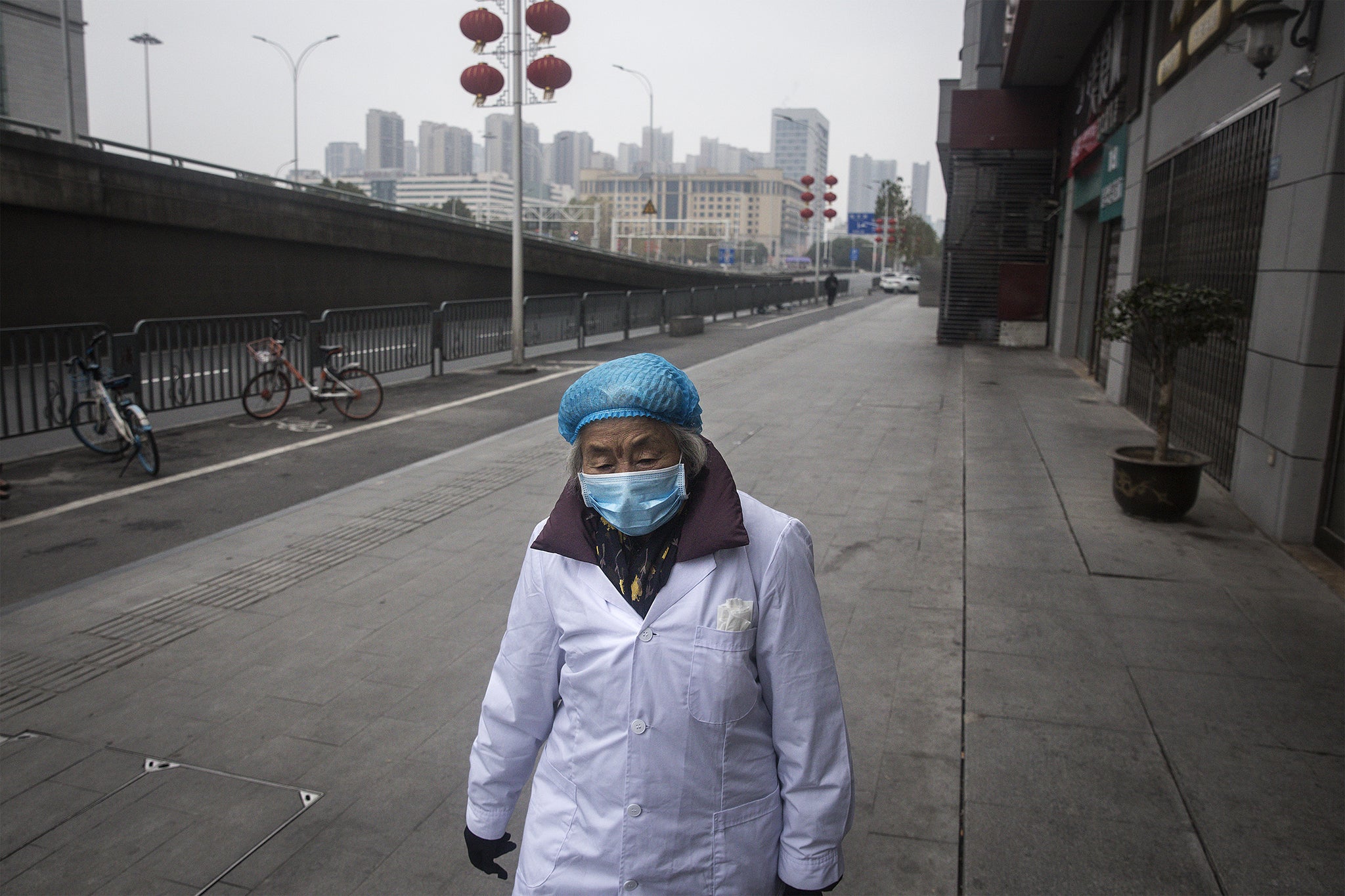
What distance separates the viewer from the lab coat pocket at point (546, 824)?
6.91 ft

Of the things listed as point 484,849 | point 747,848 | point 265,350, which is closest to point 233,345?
point 265,350

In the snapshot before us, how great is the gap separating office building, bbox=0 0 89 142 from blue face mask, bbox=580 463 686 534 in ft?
91.2

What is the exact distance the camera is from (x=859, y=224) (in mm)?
81875

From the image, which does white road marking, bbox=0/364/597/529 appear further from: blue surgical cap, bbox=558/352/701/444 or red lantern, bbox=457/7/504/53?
blue surgical cap, bbox=558/352/701/444

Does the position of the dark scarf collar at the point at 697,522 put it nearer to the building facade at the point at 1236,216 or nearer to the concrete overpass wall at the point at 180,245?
the building facade at the point at 1236,216

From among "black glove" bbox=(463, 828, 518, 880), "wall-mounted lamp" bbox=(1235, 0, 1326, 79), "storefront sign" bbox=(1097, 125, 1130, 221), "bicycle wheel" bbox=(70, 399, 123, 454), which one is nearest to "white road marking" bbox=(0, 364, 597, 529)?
"bicycle wheel" bbox=(70, 399, 123, 454)

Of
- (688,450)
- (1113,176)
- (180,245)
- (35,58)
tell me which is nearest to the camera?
(688,450)

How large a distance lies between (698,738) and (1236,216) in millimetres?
8591

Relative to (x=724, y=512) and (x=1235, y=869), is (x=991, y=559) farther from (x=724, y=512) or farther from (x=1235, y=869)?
(x=724, y=512)

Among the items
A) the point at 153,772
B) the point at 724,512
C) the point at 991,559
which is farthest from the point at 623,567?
the point at 991,559

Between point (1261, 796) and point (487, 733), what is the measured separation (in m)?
3.04

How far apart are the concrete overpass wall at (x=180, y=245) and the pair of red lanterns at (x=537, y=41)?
293 inches

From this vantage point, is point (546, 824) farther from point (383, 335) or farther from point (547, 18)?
point (547, 18)

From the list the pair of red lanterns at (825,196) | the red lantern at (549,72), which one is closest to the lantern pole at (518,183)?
the red lantern at (549,72)
